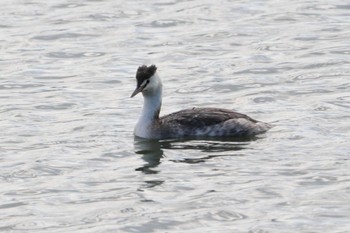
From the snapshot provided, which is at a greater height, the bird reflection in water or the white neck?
the white neck

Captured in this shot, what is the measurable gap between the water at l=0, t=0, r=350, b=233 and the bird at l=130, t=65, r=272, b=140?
21 centimetres

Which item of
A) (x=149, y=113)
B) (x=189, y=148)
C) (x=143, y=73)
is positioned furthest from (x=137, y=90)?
(x=189, y=148)

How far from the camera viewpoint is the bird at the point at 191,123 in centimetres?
1933

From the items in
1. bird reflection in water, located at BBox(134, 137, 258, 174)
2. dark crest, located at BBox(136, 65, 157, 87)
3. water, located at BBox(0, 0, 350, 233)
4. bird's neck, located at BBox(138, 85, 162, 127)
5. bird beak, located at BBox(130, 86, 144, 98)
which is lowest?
bird reflection in water, located at BBox(134, 137, 258, 174)

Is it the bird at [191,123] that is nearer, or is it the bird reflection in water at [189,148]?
the bird reflection in water at [189,148]

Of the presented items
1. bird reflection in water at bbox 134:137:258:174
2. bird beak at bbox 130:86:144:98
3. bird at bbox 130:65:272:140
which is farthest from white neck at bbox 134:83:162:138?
bird beak at bbox 130:86:144:98

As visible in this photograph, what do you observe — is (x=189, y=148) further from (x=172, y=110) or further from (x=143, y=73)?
(x=172, y=110)

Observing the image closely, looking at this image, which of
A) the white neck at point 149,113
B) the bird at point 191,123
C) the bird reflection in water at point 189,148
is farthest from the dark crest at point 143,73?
the bird reflection in water at point 189,148

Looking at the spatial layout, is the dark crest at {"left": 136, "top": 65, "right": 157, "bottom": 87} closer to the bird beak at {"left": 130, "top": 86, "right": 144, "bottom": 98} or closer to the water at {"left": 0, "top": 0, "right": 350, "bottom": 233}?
the bird beak at {"left": 130, "top": 86, "right": 144, "bottom": 98}

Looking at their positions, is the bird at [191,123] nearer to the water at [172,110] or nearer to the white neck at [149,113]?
the white neck at [149,113]

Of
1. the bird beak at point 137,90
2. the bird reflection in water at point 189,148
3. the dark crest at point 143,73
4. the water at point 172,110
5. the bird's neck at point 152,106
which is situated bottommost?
the bird reflection in water at point 189,148

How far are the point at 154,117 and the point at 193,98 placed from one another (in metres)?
2.36

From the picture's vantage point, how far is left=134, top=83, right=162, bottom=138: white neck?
A: 19.5m

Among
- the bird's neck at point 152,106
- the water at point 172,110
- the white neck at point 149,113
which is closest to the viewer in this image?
the water at point 172,110
